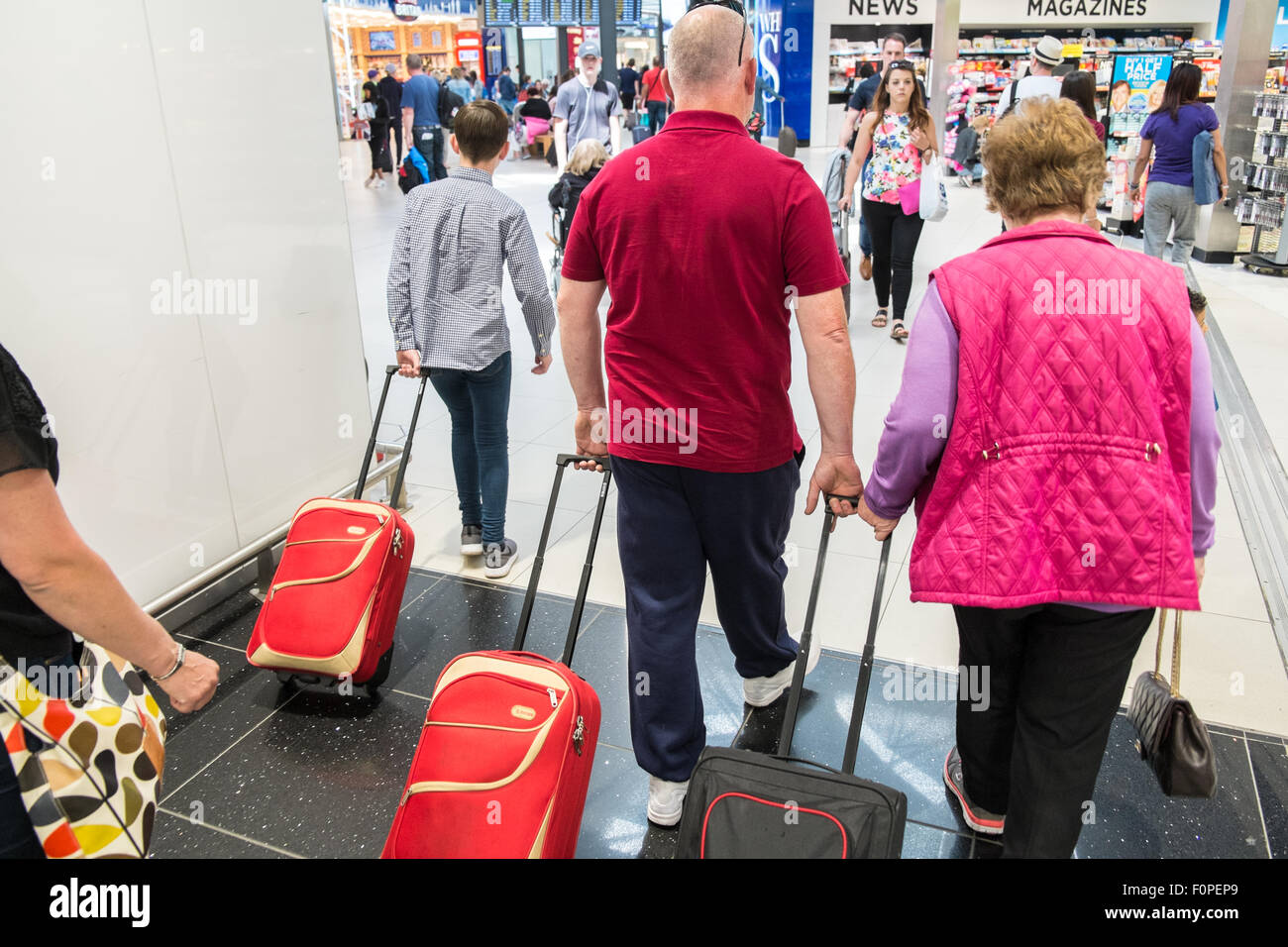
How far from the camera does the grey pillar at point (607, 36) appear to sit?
13.6 meters

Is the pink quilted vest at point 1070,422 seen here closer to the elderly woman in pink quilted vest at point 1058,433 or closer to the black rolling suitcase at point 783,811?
the elderly woman in pink quilted vest at point 1058,433

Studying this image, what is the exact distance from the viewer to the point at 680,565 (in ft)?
7.15

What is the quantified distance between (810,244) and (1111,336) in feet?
1.90

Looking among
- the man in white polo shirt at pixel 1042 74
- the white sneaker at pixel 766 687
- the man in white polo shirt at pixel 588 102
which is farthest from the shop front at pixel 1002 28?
the white sneaker at pixel 766 687

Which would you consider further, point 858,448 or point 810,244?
point 858,448

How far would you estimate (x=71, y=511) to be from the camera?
2.72 meters

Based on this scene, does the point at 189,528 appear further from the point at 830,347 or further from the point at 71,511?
the point at 830,347

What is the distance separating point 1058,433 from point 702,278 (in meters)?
0.72

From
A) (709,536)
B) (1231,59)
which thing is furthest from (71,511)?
(1231,59)

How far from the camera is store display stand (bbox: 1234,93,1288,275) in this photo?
8133mm

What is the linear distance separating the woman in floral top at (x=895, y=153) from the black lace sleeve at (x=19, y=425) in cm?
504

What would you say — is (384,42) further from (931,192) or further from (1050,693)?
(1050,693)

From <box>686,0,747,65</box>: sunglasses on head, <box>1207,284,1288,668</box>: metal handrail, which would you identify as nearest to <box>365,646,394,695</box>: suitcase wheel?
<box>686,0,747,65</box>: sunglasses on head

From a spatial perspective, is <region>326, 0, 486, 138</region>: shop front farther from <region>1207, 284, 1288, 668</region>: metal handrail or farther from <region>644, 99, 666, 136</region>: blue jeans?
<region>1207, 284, 1288, 668</region>: metal handrail
